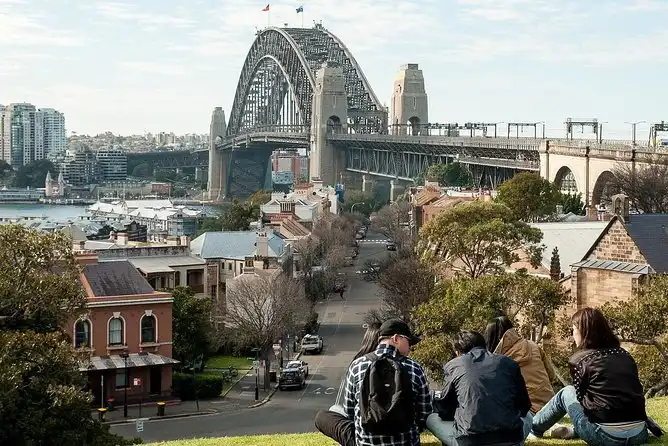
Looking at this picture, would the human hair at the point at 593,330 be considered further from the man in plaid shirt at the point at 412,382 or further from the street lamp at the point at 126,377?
the street lamp at the point at 126,377

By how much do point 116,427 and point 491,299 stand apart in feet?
38.7

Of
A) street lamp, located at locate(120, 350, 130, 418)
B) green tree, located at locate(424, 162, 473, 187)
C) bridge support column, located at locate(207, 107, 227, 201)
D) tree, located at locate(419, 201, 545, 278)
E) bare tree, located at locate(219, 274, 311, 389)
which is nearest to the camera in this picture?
street lamp, located at locate(120, 350, 130, 418)

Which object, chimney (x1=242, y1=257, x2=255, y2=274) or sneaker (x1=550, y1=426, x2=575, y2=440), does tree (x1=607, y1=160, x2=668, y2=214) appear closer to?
chimney (x1=242, y1=257, x2=255, y2=274)

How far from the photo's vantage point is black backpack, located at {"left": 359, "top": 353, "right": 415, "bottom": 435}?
1098 cm

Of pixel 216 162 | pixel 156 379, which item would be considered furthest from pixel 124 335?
pixel 216 162

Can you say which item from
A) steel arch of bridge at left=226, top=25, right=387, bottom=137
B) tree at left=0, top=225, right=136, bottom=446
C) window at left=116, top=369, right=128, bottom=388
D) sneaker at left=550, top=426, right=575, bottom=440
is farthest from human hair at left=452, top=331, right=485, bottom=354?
steel arch of bridge at left=226, top=25, right=387, bottom=137

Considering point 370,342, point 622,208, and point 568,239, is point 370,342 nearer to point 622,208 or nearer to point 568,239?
point 622,208

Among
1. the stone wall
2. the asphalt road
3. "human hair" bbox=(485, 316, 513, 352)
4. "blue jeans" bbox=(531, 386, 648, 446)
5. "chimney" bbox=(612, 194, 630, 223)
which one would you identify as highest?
"chimney" bbox=(612, 194, 630, 223)

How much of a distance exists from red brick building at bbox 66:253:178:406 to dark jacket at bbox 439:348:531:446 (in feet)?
87.7

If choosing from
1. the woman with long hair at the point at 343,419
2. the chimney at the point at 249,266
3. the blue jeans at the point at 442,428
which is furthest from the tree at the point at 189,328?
the blue jeans at the point at 442,428

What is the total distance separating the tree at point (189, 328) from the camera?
42188mm

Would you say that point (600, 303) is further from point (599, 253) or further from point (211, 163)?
point (211, 163)

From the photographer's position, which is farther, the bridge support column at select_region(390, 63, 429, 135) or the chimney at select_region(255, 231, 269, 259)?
the bridge support column at select_region(390, 63, 429, 135)

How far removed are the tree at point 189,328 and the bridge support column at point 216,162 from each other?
465 ft
